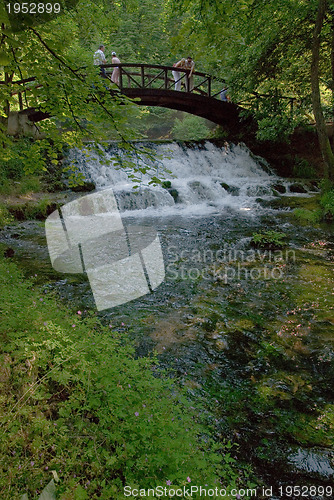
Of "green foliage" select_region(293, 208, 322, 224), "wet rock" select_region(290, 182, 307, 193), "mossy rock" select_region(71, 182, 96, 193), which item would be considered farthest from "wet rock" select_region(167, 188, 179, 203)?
"wet rock" select_region(290, 182, 307, 193)

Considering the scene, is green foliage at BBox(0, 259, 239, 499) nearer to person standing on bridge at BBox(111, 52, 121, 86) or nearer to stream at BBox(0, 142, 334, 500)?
stream at BBox(0, 142, 334, 500)

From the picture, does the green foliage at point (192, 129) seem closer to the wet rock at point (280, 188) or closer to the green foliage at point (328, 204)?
the wet rock at point (280, 188)

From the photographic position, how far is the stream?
2.80 meters

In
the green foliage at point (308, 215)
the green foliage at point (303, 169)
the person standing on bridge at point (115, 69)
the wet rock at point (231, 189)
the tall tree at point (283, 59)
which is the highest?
the person standing on bridge at point (115, 69)

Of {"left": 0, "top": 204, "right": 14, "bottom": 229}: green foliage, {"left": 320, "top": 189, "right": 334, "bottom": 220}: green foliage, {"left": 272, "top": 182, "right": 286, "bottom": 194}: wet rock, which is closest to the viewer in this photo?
{"left": 0, "top": 204, "right": 14, "bottom": 229}: green foliage

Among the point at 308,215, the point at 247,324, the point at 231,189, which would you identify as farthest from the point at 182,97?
the point at 247,324

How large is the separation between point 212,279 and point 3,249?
4855 mm

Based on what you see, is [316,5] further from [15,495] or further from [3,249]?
[15,495]

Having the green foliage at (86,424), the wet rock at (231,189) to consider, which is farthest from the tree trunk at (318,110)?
the green foliage at (86,424)

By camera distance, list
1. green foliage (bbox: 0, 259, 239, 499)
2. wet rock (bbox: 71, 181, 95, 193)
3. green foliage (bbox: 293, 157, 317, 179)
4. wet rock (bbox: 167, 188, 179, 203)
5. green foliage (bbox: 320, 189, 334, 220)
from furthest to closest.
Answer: green foliage (bbox: 293, 157, 317, 179) → wet rock (bbox: 167, 188, 179, 203) → wet rock (bbox: 71, 181, 95, 193) → green foliage (bbox: 320, 189, 334, 220) → green foliage (bbox: 0, 259, 239, 499)

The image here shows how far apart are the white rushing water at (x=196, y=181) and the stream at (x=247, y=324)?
4.81ft

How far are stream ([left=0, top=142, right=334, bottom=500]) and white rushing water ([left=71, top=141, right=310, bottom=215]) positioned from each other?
1467mm

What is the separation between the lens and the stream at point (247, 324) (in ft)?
9.18

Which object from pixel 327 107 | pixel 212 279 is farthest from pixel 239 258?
pixel 327 107
